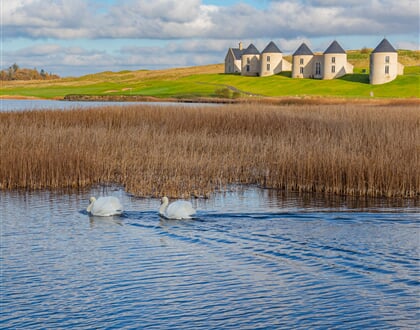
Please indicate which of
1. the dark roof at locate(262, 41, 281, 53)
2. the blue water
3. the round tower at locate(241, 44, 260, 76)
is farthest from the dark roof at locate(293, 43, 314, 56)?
the blue water

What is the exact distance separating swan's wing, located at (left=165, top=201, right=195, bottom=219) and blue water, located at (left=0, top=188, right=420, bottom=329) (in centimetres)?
16

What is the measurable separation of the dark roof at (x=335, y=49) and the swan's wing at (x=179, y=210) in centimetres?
8101

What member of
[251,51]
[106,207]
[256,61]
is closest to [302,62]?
A: [256,61]

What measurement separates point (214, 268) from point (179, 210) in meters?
2.79

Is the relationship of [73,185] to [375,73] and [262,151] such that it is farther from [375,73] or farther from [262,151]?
[375,73]

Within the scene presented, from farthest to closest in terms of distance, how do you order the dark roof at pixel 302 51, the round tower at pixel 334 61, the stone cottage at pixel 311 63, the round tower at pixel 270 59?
the round tower at pixel 270 59, the dark roof at pixel 302 51, the round tower at pixel 334 61, the stone cottage at pixel 311 63

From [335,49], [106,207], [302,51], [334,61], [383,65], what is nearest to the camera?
[106,207]

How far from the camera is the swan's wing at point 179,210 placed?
11.7 metres

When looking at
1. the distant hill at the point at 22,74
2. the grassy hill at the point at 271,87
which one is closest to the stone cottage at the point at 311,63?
the grassy hill at the point at 271,87

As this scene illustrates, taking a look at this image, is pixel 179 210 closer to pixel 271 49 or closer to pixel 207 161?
pixel 207 161

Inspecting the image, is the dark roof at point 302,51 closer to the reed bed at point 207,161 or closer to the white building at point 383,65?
the white building at point 383,65

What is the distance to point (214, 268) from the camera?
29.6 ft

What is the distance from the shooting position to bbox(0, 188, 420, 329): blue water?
739cm

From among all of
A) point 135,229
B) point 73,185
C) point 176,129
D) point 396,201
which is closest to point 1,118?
point 176,129
